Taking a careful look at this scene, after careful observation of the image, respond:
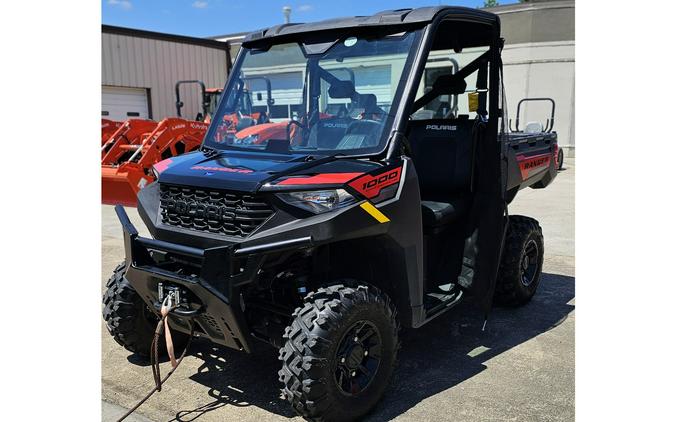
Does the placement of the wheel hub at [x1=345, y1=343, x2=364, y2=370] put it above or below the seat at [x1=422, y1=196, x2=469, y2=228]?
below

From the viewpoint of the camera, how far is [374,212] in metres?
3.12

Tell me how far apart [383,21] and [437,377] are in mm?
2316

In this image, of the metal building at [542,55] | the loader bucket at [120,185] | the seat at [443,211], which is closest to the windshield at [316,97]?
the seat at [443,211]

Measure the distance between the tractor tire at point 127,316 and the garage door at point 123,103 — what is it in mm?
16392

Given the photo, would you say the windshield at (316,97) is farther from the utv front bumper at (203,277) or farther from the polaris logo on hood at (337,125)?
the utv front bumper at (203,277)

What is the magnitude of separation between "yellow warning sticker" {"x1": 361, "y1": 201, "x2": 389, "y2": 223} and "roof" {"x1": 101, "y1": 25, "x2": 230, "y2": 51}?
18151 millimetres

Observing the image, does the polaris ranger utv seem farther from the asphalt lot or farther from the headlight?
the asphalt lot

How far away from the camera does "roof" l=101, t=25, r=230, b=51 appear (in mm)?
18734

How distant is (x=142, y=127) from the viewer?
10969mm

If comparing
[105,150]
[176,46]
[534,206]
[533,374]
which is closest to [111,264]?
[105,150]

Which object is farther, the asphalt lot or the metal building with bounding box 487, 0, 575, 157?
the metal building with bounding box 487, 0, 575, 157

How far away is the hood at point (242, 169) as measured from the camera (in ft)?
10.1

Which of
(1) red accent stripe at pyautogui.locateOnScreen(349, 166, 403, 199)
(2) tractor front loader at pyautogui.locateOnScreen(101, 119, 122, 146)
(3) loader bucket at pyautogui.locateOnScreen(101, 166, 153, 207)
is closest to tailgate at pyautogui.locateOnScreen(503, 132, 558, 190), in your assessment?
(1) red accent stripe at pyautogui.locateOnScreen(349, 166, 403, 199)

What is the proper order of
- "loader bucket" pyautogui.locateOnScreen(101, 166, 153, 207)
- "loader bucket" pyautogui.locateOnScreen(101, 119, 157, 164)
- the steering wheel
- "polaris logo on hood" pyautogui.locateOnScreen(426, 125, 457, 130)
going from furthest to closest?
1. "loader bucket" pyautogui.locateOnScreen(101, 119, 157, 164)
2. "loader bucket" pyautogui.locateOnScreen(101, 166, 153, 207)
3. "polaris logo on hood" pyautogui.locateOnScreen(426, 125, 457, 130)
4. the steering wheel
